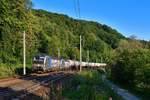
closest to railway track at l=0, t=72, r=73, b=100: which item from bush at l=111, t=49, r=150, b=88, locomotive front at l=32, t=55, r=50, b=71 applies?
bush at l=111, t=49, r=150, b=88

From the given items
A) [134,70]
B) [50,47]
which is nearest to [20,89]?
[134,70]

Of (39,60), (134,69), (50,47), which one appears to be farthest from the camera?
(50,47)

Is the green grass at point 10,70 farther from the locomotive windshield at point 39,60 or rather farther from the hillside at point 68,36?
the hillside at point 68,36

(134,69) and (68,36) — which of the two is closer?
(134,69)

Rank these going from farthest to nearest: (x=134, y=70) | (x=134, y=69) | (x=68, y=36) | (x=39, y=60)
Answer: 1. (x=68, y=36)
2. (x=39, y=60)
3. (x=134, y=69)
4. (x=134, y=70)

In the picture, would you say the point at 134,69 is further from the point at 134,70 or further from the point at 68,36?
the point at 68,36

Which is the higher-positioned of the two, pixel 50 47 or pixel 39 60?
pixel 50 47

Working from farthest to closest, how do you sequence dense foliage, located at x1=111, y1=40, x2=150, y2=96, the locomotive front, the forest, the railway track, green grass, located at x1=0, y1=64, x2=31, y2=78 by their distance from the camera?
the locomotive front → green grass, located at x1=0, y1=64, x2=31, y2=78 → the forest → dense foliage, located at x1=111, y1=40, x2=150, y2=96 → the railway track

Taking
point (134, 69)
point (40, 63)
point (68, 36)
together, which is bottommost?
point (134, 69)

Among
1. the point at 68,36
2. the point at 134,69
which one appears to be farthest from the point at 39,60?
the point at 68,36

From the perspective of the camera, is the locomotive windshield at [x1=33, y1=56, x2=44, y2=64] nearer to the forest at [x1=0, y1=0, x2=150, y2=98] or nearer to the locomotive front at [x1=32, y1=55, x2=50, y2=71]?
the locomotive front at [x1=32, y1=55, x2=50, y2=71]

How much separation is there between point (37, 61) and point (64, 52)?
272ft

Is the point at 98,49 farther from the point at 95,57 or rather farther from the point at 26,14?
the point at 26,14

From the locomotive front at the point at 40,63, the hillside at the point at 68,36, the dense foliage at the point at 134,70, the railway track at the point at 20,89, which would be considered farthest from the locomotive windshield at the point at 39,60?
the hillside at the point at 68,36
